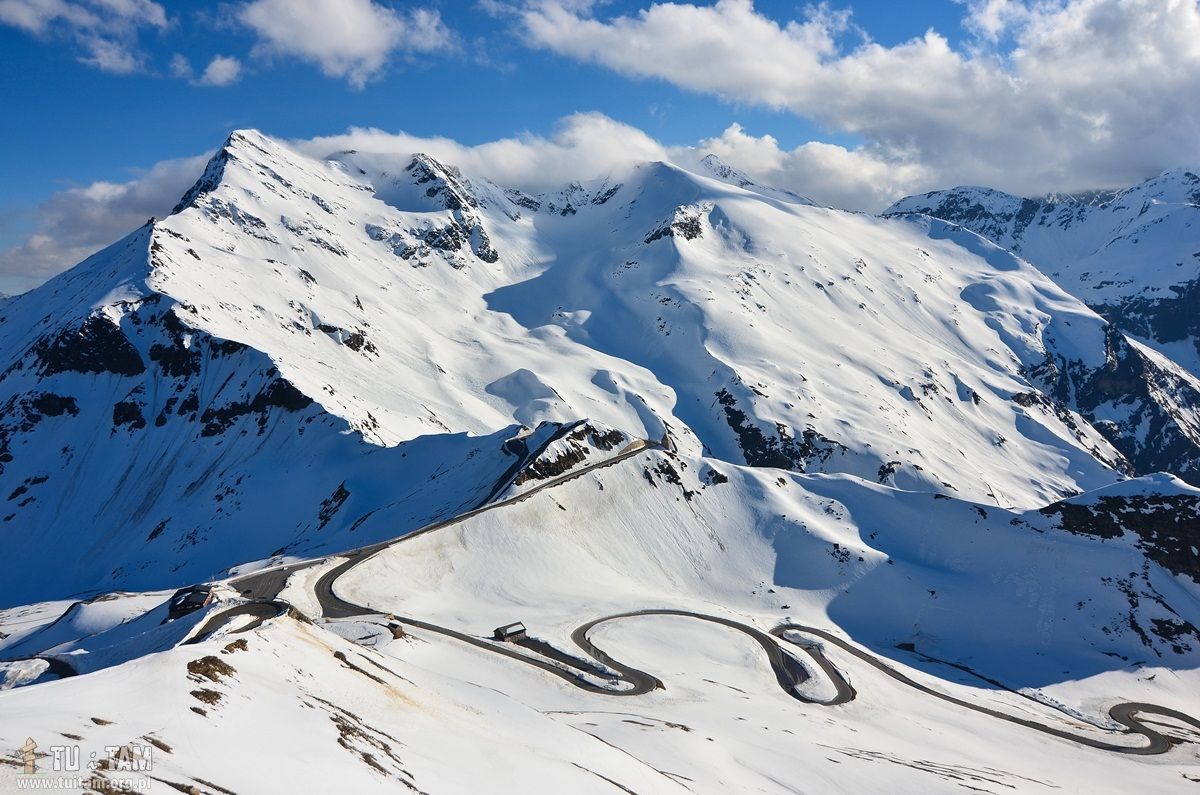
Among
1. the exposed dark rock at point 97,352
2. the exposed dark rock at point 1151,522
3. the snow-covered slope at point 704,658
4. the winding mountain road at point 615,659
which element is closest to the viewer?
the snow-covered slope at point 704,658

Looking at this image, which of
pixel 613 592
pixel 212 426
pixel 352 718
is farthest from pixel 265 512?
pixel 352 718

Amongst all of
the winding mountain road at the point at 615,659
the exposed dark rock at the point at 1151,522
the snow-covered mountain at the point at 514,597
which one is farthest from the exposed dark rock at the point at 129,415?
the exposed dark rock at the point at 1151,522

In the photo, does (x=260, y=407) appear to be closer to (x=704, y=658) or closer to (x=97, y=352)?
(x=97, y=352)

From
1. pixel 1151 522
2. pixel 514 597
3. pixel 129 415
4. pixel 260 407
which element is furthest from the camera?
pixel 129 415

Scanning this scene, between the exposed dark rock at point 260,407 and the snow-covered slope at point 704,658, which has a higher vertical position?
the exposed dark rock at point 260,407

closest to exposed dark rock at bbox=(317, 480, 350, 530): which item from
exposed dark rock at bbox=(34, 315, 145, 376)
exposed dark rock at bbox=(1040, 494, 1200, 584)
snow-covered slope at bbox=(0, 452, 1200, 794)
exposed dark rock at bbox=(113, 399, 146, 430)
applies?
snow-covered slope at bbox=(0, 452, 1200, 794)

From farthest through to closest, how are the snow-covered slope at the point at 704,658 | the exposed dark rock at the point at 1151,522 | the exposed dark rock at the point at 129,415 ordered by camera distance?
the exposed dark rock at the point at 129,415 → the exposed dark rock at the point at 1151,522 → the snow-covered slope at the point at 704,658

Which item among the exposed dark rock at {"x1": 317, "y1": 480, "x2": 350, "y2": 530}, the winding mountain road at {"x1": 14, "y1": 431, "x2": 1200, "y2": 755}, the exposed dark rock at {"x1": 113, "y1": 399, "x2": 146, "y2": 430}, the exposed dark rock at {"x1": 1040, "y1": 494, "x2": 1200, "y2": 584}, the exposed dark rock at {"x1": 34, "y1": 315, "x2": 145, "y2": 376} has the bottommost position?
the winding mountain road at {"x1": 14, "y1": 431, "x2": 1200, "y2": 755}

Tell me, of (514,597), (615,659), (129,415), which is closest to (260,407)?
(129,415)

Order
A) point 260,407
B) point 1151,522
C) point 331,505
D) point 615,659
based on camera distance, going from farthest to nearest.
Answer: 1. point 260,407
2. point 331,505
3. point 1151,522
4. point 615,659

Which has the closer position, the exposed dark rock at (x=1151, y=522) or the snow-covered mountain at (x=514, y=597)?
the snow-covered mountain at (x=514, y=597)

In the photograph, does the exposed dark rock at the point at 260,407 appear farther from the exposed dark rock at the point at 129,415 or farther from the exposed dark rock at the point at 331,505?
the exposed dark rock at the point at 331,505

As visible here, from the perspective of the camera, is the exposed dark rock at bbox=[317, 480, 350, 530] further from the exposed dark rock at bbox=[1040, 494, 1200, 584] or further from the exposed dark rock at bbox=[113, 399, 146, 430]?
the exposed dark rock at bbox=[1040, 494, 1200, 584]
